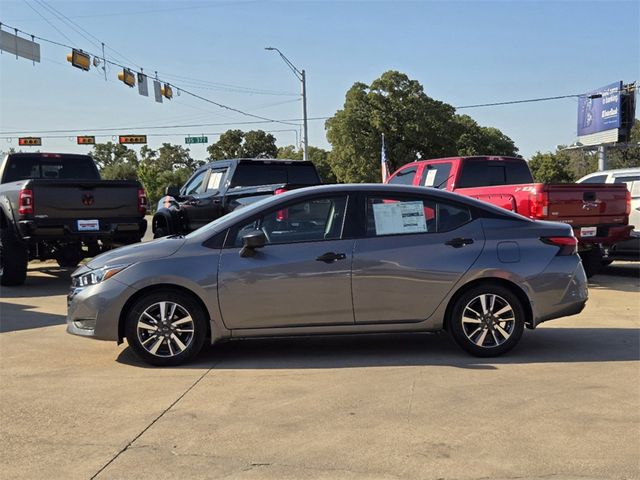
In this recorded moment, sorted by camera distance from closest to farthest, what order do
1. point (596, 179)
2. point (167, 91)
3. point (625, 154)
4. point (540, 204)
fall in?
1. point (540, 204)
2. point (596, 179)
3. point (167, 91)
4. point (625, 154)

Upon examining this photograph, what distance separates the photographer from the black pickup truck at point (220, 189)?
10.8m

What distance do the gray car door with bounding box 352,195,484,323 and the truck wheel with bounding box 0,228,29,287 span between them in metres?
7.13

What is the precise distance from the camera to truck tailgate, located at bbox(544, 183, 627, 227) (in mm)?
9578

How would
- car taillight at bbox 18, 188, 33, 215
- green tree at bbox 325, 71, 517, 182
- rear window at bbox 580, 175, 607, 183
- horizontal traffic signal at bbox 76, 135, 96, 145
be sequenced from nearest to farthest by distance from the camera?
1. car taillight at bbox 18, 188, 33, 215
2. rear window at bbox 580, 175, 607, 183
3. horizontal traffic signal at bbox 76, 135, 96, 145
4. green tree at bbox 325, 71, 517, 182

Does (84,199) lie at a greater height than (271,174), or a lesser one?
lesser

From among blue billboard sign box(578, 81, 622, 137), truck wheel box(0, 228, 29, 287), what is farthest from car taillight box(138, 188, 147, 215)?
blue billboard sign box(578, 81, 622, 137)

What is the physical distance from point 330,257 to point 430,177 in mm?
6776

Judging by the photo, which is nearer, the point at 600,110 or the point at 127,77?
Result: the point at 127,77

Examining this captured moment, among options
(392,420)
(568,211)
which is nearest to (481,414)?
(392,420)

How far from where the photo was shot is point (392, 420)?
424 cm

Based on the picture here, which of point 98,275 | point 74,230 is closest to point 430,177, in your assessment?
point 74,230

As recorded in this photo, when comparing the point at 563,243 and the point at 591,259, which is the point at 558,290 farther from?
the point at 591,259

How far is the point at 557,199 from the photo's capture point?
9.58 metres

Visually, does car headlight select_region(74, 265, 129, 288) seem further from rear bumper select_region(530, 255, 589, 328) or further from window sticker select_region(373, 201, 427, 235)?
rear bumper select_region(530, 255, 589, 328)
